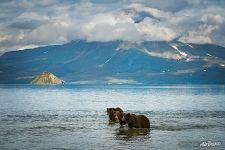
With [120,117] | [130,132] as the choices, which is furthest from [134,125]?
[120,117]

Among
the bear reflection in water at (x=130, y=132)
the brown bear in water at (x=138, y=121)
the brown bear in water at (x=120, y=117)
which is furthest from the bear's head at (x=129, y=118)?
the brown bear in water at (x=120, y=117)

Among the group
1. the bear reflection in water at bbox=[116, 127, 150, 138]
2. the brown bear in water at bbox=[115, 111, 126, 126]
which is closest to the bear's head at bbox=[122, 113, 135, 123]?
the bear reflection in water at bbox=[116, 127, 150, 138]

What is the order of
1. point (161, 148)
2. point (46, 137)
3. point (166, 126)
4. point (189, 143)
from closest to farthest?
point (161, 148), point (189, 143), point (46, 137), point (166, 126)

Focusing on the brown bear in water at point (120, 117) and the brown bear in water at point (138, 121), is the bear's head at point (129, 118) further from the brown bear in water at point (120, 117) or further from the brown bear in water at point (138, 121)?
the brown bear in water at point (120, 117)

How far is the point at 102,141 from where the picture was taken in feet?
135

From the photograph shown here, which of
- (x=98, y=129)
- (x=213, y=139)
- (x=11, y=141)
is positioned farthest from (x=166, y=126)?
(x=11, y=141)

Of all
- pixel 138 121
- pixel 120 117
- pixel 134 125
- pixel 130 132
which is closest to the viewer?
pixel 130 132

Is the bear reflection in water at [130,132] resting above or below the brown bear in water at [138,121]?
below

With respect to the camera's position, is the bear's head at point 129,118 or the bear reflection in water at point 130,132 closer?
the bear reflection in water at point 130,132

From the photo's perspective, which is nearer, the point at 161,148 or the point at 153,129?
the point at 161,148

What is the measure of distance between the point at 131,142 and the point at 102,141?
2687 mm

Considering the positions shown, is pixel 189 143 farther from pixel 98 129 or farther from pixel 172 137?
pixel 98 129

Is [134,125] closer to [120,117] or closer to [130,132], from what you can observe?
[130,132]

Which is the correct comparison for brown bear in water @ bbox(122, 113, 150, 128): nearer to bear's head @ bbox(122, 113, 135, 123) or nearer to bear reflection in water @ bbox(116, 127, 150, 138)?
bear's head @ bbox(122, 113, 135, 123)
